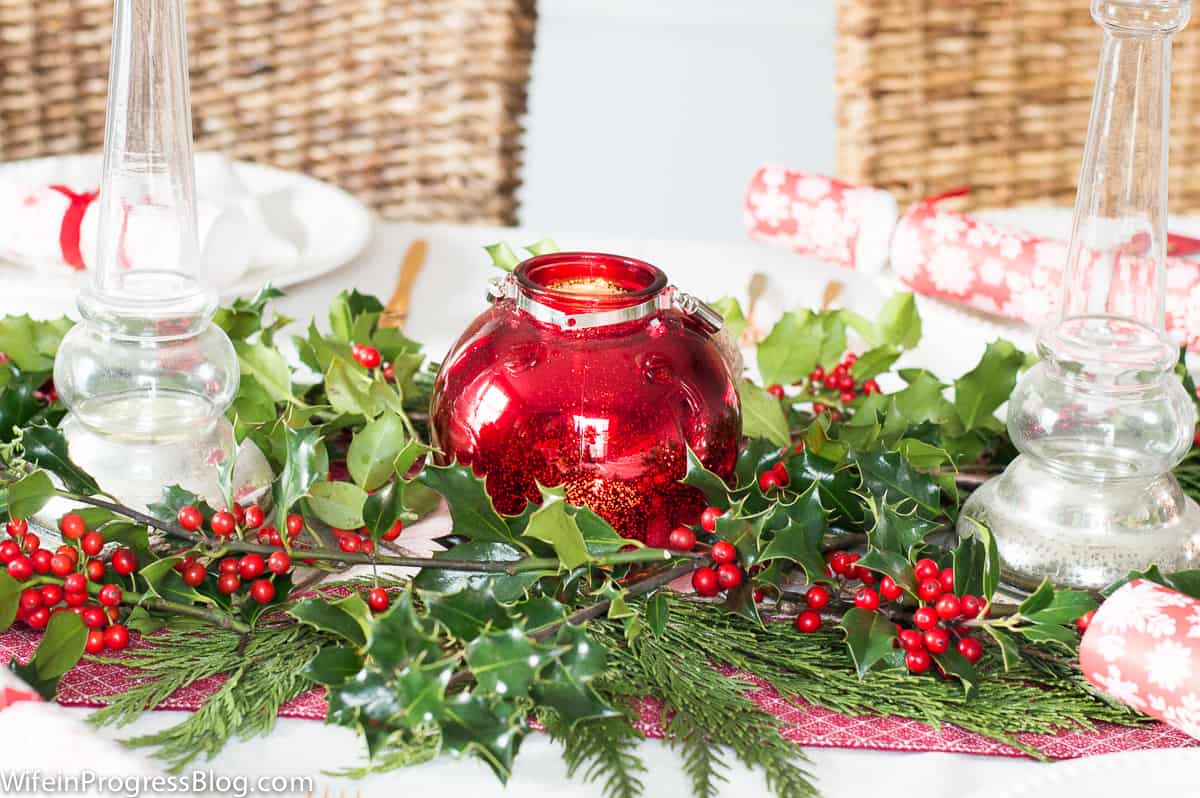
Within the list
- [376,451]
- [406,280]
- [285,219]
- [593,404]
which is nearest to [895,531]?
[593,404]

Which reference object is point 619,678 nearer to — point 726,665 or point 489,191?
point 726,665

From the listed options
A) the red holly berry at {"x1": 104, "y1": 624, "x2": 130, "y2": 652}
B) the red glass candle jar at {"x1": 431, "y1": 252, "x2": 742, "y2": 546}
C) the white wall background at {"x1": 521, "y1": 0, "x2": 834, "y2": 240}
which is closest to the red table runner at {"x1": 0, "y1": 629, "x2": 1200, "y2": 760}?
the red holly berry at {"x1": 104, "y1": 624, "x2": 130, "y2": 652}

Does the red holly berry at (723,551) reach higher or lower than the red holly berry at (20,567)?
higher

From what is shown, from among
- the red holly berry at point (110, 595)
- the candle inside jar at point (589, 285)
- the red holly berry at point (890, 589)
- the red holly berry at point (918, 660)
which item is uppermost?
the candle inside jar at point (589, 285)

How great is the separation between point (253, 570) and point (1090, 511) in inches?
14.3

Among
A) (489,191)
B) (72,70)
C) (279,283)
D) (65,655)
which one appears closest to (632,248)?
(279,283)

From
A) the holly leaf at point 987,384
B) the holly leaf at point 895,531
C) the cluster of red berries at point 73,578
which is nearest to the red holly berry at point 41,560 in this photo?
the cluster of red berries at point 73,578

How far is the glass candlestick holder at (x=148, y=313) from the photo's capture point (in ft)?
2.03

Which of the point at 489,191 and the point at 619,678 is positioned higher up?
the point at 619,678

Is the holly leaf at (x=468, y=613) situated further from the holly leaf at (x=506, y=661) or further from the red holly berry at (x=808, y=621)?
the red holly berry at (x=808, y=621)

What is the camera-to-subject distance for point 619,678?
1.82 feet

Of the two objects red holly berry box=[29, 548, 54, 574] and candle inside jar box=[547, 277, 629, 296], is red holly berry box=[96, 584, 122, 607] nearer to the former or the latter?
red holly berry box=[29, 548, 54, 574]

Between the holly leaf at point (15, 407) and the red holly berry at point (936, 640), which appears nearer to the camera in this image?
the red holly berry at point (936, 640)

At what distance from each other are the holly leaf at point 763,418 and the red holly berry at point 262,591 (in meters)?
0.27
